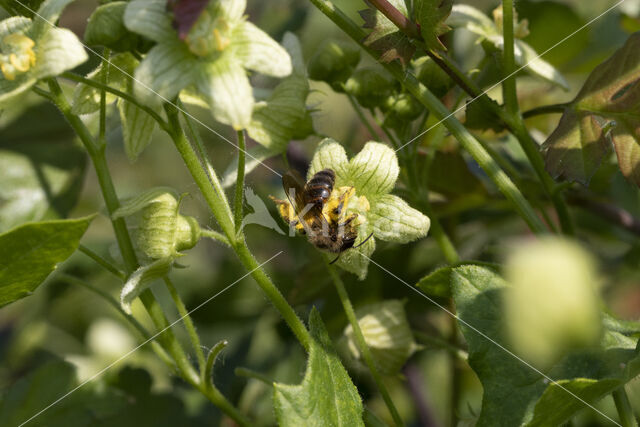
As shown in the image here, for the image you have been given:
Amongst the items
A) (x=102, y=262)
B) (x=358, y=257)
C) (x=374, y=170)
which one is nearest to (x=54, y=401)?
(x=102, y=262)

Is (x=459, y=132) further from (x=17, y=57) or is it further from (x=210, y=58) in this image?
(x=17, y=57)

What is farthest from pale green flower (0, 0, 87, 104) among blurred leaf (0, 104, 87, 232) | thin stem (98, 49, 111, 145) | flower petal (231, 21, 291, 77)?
blurred leaf (0, 104, 87, 232)

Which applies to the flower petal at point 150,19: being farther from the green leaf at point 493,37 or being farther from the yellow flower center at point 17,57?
the green leaf at point 493,37

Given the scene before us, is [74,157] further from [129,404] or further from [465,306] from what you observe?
[465,306]

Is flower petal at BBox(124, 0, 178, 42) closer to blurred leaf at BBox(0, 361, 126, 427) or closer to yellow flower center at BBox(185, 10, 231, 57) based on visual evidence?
yellow flower center at BBox(185, 10, 231, 57)

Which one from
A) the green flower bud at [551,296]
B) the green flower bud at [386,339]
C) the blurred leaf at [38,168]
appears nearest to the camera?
the green flower bud at [551,296]

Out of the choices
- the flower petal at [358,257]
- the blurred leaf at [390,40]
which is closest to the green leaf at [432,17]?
the blurred leaf at [390,40]

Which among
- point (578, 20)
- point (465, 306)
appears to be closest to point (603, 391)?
point (465, 306)
